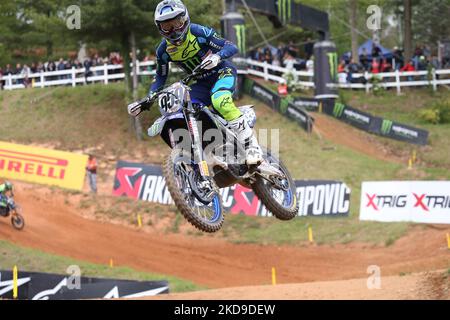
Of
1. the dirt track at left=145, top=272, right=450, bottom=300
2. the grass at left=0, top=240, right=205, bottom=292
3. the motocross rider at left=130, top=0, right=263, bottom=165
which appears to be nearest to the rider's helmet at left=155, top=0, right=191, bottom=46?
the motocross rider at left=130, top=0, right=263, bottom=165

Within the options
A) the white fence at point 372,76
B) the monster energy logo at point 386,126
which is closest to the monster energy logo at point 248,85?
the white fence at point 372,76

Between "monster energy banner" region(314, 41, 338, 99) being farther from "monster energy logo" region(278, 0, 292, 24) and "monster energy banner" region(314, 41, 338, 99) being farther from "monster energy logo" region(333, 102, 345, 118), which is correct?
"monster energy logo" region(278, 0, 292, 24)

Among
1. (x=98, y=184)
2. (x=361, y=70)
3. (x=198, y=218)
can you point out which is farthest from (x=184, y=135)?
(x=361, y=70)

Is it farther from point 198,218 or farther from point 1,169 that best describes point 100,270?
point 198,218

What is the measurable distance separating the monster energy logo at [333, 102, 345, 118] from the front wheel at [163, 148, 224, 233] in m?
23.5

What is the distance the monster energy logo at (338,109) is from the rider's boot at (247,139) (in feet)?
75.1

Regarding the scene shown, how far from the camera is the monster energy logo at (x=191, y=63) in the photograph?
34.1ft

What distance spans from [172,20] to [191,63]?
893 mm

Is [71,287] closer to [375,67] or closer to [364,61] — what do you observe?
[375,67]

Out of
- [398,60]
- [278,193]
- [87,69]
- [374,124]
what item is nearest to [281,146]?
[374,124]

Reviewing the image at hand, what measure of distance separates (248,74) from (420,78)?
7538 millimetres

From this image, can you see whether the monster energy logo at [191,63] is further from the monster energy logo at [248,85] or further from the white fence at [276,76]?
the white fence at [276,76]

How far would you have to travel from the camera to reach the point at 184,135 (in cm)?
1027

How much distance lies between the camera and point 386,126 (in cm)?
3209
